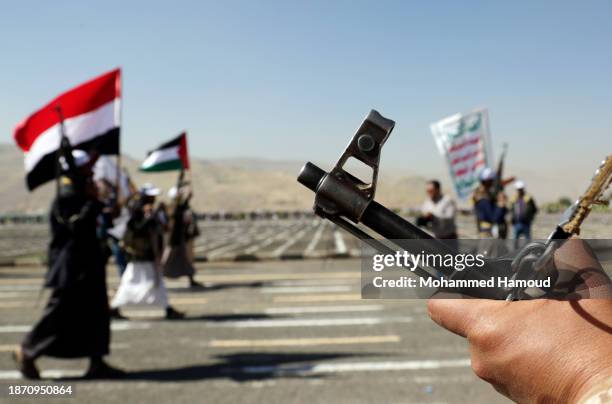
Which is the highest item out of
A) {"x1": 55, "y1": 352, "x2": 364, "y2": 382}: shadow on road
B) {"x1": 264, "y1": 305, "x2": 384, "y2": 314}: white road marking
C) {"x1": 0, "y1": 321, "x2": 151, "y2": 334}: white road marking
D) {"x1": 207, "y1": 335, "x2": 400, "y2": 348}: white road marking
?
{"x1": 55, "y1": 352, "x2": 364, "y2": 382}: shadow on road

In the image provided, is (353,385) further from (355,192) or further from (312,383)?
(355,192)

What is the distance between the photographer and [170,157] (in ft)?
37.8

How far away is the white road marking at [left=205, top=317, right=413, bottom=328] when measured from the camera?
7.47 meters

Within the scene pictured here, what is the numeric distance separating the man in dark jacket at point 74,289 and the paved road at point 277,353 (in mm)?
307

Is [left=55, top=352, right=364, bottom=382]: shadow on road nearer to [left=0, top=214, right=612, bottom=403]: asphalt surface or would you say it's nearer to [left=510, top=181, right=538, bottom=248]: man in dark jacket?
[left=0, top=214, right=612, bottom=403]: asphalt surface

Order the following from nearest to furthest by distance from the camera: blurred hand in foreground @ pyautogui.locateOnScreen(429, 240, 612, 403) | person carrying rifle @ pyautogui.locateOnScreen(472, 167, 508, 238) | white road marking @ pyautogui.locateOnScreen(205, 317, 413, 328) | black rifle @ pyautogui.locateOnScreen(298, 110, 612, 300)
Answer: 1. blurred hand in foreground @ pyautogui.locateOnScreen(429, 240, 612, 403)
2. black rifle @ pyautogui.locateOnScreen(298, 110, 612, 300)
3. white road marking @ pyautogui.locateOnScreen(205, 317, 413, 328)
4. person carrying rifle @ pyautogui.locateOnScreen(472, 167, 508, 238)

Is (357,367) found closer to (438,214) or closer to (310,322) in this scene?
(310,322)

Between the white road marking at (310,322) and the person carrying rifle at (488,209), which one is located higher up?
the person carrying rifle at (488,209)

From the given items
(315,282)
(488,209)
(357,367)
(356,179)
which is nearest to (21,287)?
(315,282)

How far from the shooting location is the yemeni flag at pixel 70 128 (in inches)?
269

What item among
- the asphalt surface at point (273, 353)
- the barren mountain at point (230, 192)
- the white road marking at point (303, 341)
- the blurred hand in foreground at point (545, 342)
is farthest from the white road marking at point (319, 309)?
the barren mountain at point (230, 192)

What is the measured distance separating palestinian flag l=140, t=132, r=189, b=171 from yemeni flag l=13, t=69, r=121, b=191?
3614mm

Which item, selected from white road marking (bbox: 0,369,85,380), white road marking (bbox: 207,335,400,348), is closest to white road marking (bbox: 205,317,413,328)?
white road marking (bbox: 207,335,400,348)

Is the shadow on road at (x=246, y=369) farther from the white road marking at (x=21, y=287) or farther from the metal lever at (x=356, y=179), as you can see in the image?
the white road marking at (x=21, y=287)
